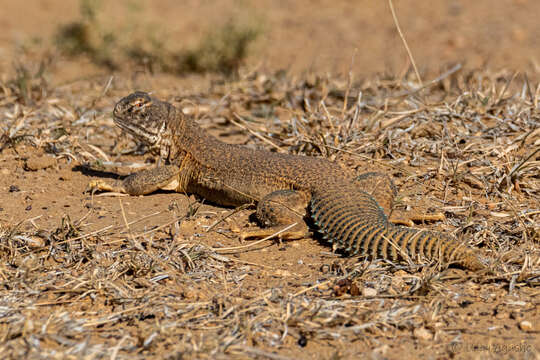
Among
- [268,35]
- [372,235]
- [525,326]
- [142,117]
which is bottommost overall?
[525,326]

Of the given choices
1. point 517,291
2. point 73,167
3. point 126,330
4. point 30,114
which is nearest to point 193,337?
point 126,330

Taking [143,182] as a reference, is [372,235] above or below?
above

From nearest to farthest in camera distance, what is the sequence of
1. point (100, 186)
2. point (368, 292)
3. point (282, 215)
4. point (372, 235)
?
point (368, 292), point (372, 235), point (282, 215), point (100, 186)

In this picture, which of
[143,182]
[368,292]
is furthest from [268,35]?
[368,292]

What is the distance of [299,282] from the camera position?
3904 millimetres

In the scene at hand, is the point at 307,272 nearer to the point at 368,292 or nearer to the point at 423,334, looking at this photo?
the point at 368,292

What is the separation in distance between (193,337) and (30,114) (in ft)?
14.1

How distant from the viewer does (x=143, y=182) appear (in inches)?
213

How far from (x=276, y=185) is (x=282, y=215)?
0.41 metres

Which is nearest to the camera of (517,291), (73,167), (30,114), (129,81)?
(517,291)

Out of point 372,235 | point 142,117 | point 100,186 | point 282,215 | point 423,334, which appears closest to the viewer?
point 423,334

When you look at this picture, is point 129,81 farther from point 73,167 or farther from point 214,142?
point 214,142

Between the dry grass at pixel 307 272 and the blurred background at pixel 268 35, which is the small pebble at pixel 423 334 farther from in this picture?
the blurred background at pixel 268 35

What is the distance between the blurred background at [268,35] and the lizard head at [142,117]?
405 cm
